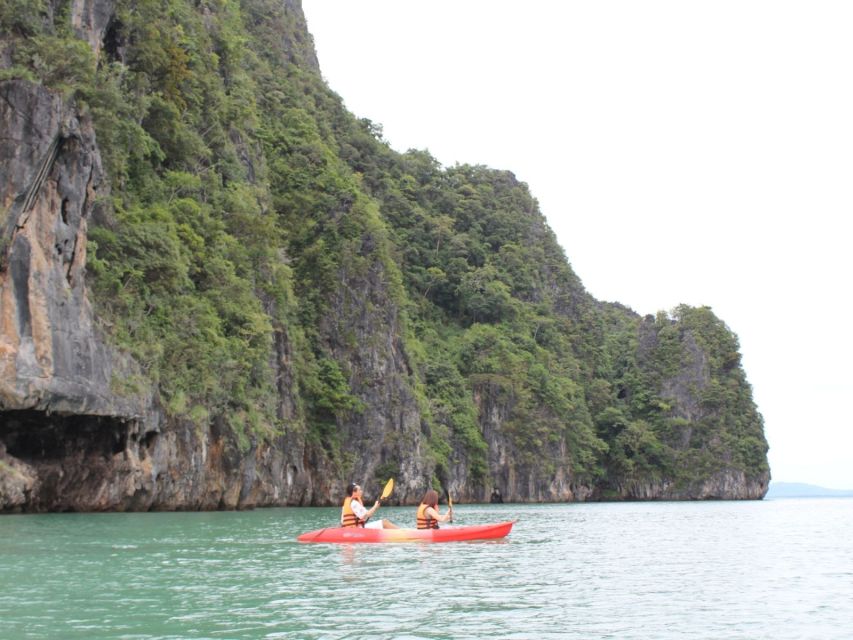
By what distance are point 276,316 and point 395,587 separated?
30861 mm

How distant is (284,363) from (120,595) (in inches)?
1248

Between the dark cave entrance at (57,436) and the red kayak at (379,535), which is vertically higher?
the dark cave entrance at (57,436)

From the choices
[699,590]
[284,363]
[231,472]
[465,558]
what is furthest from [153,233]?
[699,590]

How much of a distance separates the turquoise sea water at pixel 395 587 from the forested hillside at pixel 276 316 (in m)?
5.83

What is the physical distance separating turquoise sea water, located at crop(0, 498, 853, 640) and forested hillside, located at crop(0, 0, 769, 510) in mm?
5835

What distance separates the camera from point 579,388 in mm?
75875

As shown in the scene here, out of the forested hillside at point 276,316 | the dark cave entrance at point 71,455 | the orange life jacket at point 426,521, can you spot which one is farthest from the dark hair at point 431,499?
the dark cave entrance at point 71,455

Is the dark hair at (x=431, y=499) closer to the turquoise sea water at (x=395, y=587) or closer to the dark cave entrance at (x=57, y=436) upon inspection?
the turquoise sea water at (x=395, y=587)

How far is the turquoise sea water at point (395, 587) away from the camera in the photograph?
9.70m

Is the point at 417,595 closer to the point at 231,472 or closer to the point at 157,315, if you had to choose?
the point at 157,315

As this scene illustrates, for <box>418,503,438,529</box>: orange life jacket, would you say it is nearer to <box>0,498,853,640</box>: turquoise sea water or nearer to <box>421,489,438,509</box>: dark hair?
<box>421,489,438,509</box>: dark hair

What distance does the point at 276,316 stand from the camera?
42.5 metres

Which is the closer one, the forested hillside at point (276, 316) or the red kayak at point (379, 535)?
the red kayak at point (379, 535)

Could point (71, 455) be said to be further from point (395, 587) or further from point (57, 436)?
point (395, 587)
